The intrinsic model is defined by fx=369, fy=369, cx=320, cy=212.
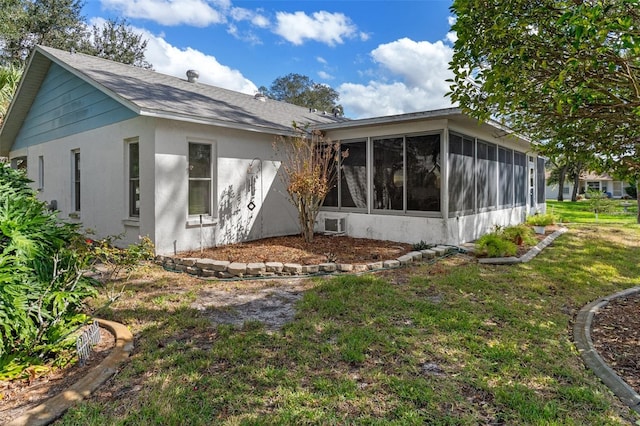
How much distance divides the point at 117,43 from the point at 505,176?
1144 inches

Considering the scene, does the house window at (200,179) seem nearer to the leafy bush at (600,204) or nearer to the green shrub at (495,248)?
the green shrub at (495,248)

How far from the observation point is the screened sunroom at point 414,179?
830cm

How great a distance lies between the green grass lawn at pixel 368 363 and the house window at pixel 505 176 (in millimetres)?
6475

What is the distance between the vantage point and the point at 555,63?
11.8 feet

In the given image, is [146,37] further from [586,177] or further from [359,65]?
[586,177]

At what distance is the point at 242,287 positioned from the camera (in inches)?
225

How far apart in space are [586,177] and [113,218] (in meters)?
49.7

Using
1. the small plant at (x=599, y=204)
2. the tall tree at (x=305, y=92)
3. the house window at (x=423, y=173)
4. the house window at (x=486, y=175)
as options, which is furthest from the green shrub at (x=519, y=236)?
the tall tree at (x=305, y=92)

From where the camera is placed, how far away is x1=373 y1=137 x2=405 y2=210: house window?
8.80 meters

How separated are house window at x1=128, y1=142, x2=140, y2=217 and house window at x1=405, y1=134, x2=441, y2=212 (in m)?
6.02

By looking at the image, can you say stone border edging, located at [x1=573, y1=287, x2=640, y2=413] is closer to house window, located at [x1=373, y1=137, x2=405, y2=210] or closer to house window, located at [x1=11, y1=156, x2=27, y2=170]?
house window, located at [x1=373, y1=137, x2=405, y2=210]

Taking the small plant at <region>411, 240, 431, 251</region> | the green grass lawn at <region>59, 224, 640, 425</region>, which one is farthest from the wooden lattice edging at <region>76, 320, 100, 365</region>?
the small plant at <region>411, 240, 431, 251</region>

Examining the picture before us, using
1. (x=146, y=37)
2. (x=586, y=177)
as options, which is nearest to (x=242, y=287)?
(x=146, y=37)

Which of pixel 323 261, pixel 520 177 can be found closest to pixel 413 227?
pixel 323 261
